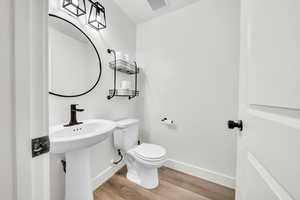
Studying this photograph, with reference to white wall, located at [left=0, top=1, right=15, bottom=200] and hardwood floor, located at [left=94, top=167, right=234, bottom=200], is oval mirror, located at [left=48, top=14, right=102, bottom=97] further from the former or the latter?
hardwood floor, located at [left=94, top=167, right=234, bottom=200]

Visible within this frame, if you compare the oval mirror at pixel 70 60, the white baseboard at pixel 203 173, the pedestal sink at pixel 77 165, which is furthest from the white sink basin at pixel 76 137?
the white baseboard at pixel 203 173

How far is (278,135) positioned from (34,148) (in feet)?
2.41

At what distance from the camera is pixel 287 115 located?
1.02ft

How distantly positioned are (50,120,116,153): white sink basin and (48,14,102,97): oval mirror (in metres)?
0.31

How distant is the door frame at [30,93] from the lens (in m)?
0.32

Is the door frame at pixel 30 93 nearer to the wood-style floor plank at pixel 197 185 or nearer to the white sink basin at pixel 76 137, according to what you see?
the white sink basin at pixel 76 137

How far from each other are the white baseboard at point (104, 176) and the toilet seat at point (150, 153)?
44 cm

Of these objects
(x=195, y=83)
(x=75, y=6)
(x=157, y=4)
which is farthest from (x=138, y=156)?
(x=157, y=4)

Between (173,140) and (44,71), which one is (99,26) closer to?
(44,71)

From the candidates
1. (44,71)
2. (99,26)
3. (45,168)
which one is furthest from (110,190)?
(99,26)

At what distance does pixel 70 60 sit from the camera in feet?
3.62

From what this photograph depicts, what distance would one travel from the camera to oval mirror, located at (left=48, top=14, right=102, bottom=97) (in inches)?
38.3

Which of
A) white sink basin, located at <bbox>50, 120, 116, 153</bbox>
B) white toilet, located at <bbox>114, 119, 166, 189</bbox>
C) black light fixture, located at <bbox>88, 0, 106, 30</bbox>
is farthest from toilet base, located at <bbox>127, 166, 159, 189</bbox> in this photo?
black light fixture, located at <bbox>88, 0, 106, 30</bbox>

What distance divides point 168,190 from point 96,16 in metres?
2.05
